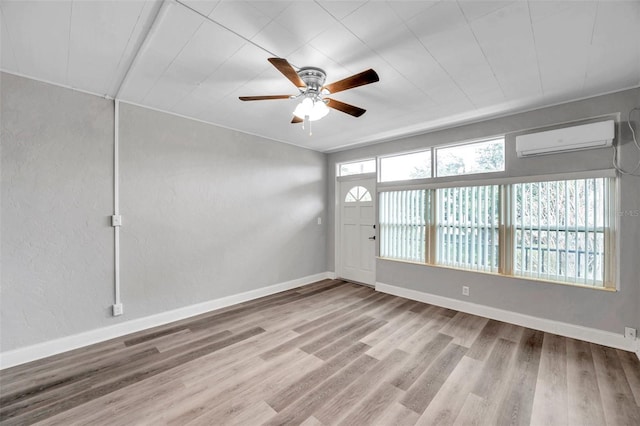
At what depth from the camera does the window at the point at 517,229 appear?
2.73m

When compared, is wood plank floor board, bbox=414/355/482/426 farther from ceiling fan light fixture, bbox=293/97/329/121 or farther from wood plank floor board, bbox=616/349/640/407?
ceiling fan light fixture, bbox=293/97/329/121

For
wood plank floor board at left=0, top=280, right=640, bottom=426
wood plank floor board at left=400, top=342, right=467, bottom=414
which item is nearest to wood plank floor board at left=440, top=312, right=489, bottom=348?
wood plank floor board at left=0, top=280, right=640, bottom=426

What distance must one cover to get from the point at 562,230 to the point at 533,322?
1116 millimetres

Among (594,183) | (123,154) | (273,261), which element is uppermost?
(123,154)

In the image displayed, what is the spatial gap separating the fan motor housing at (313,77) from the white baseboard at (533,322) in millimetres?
3296

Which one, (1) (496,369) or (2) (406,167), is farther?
(2) (406,167)

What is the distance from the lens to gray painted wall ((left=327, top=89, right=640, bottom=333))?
2535 mm

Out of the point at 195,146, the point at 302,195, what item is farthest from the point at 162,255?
the point at 302,195

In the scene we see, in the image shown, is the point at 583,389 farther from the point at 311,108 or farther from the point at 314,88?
the point at 314,88

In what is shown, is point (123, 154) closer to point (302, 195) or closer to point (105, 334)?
point (105, 334)

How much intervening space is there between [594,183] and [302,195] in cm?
384

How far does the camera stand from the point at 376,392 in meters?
1.96

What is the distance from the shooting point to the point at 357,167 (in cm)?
496

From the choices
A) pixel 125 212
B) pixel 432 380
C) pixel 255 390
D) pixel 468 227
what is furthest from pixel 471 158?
pixel 125 212
